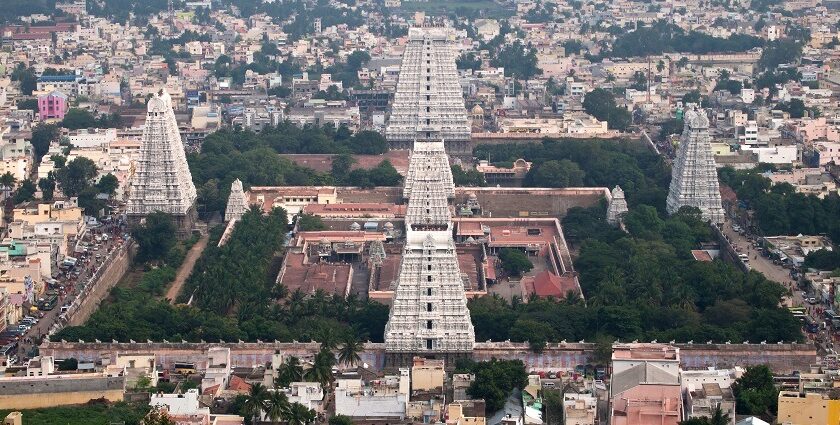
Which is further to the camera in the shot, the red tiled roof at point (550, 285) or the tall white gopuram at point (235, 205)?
the tall white gopuram at point (235, 205)

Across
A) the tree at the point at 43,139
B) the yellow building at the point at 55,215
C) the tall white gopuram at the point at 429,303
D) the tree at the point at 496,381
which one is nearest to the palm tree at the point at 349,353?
the tall white gopuram at the point at 429,303

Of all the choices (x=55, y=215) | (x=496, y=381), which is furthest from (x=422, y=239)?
(x=55, y=215)

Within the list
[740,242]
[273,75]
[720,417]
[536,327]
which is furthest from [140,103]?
[720,417]

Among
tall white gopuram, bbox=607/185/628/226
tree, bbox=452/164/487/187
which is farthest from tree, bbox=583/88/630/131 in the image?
tall white gopuram, bbox=607/185/628/226

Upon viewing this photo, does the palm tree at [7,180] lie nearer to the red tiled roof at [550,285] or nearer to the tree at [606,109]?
the red tiled roof at [550,285]

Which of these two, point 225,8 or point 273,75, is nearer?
point 273,75

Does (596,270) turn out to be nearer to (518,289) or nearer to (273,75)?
(518,289)
